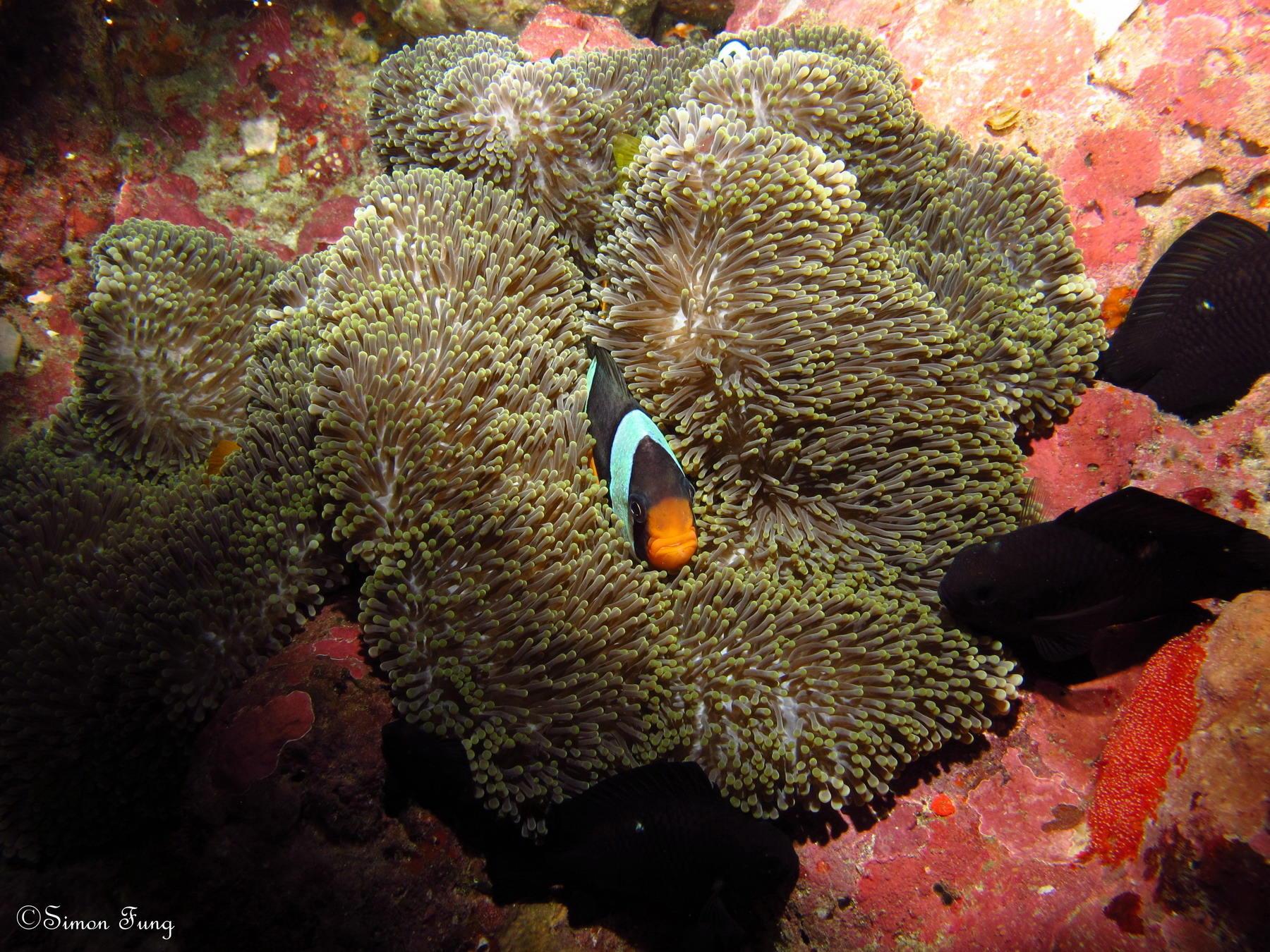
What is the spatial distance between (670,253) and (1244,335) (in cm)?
154

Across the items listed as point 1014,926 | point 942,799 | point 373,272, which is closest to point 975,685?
point 942,799

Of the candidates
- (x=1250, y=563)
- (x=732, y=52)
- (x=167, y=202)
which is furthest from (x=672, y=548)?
(x=167, y=202)

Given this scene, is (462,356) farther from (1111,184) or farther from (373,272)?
(1111,184)

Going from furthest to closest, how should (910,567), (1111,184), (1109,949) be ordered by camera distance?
(1111,184) < (910,567) < (1109,949)

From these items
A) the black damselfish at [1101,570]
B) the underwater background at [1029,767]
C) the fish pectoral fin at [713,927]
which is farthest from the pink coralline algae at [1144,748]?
the fish pectoral fin at [713,927]

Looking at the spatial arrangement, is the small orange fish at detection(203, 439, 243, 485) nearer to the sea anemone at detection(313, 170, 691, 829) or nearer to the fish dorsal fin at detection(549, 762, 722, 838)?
the sea anemone at detection(313, 170, 691, 829)

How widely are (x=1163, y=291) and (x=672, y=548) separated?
5.43 ft

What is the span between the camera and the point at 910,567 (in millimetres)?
1724

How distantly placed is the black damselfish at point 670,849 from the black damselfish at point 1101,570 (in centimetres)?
79

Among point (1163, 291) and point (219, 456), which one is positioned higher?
point (1163, 291)

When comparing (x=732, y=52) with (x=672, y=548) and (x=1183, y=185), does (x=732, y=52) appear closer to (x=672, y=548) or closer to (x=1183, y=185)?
(x=1183, y=185)

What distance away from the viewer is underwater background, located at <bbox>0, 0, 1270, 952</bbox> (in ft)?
4.33

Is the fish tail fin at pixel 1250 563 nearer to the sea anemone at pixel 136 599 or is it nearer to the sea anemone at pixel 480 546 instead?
the sea anemone at pixel 480 546

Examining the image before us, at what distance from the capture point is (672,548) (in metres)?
1.57
